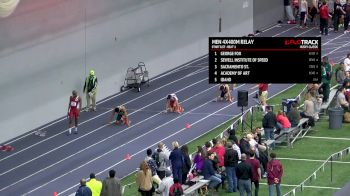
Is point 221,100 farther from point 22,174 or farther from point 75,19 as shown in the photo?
point 22,174

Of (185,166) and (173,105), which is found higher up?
(173,105)

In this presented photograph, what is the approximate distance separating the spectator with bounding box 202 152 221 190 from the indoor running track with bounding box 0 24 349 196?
4045 mm

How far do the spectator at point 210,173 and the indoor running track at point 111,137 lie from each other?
4.04 meters

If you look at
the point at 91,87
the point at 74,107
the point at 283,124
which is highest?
the point at 91,87

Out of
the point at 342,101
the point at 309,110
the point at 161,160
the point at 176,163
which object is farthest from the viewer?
the point at 342,101

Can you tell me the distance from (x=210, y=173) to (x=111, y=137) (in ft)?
27.7

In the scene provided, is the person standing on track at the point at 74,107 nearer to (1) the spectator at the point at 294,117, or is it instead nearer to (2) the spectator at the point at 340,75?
(1) the spectator at the point at 294,117

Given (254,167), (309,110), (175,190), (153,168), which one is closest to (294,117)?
(309,110)

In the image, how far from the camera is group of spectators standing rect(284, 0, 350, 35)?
54375 mm

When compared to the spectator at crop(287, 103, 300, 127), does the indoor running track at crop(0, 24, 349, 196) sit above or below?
below

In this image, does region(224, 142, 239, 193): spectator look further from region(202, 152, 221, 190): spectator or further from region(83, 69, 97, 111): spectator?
region(83, 69, 97, 111): spectator

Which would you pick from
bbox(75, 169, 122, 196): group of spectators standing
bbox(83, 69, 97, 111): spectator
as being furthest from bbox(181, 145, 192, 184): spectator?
bbox(83, 69, 97, 111): spectator
